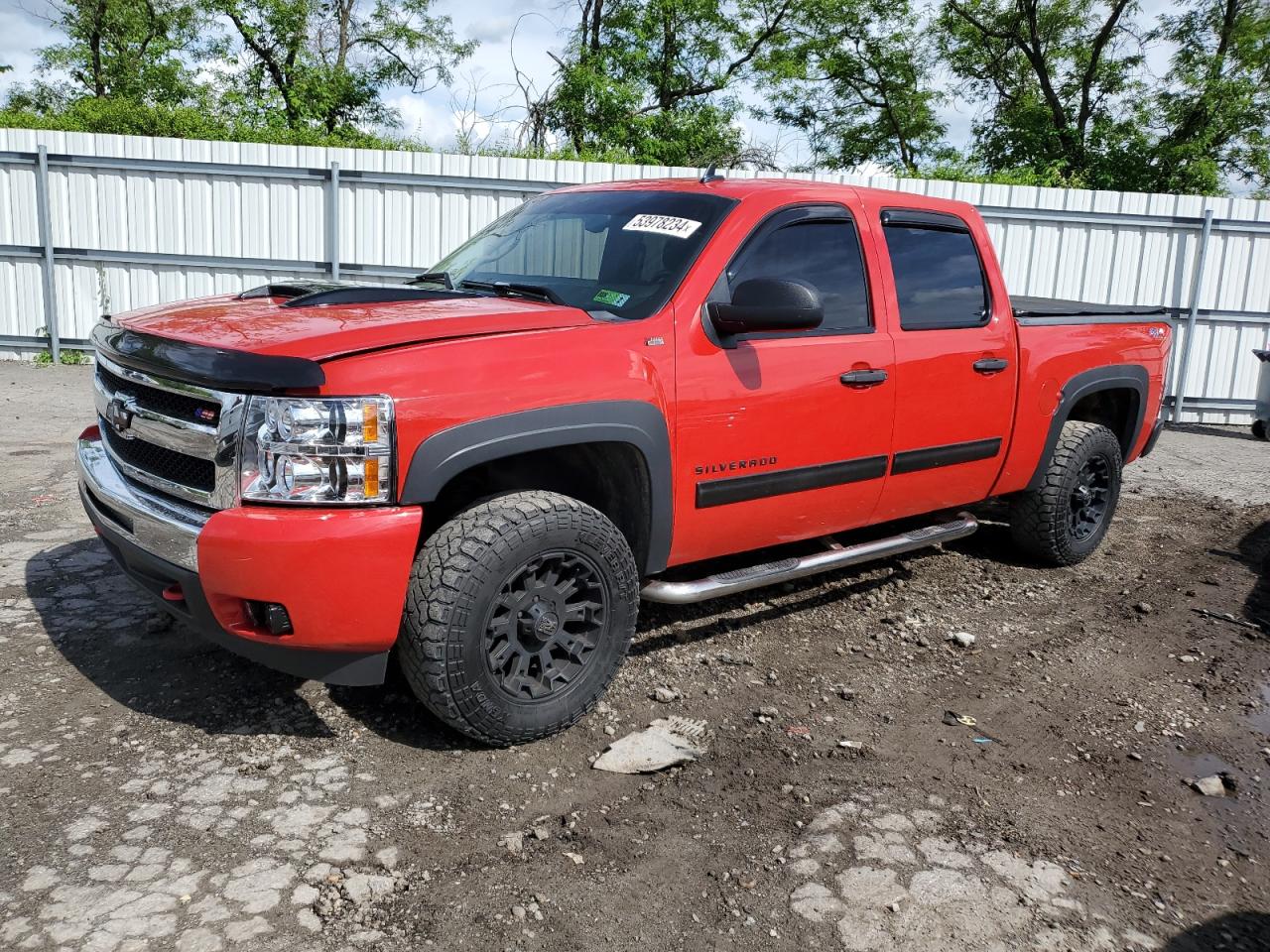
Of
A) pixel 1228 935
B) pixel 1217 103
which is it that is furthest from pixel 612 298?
pixel 1217 103

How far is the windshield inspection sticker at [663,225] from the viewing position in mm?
3840

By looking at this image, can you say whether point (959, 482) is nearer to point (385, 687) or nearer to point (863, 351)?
point (863, 351)

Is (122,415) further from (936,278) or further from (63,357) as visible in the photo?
(63,357)

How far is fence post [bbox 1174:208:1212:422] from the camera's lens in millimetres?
11602

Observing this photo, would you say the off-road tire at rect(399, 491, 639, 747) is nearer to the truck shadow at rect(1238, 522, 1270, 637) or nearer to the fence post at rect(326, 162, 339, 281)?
the truck shadow at rect(1238, 522, 1270, 637)

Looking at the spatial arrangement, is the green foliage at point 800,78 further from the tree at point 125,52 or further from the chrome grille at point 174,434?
the chrome grille at point 174,434

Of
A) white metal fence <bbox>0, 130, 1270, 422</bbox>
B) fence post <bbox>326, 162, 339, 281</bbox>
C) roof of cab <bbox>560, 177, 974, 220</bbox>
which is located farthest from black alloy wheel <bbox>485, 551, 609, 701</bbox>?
fence post <bbox>326, 162, 339, 281</bbox>

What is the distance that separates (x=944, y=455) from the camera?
181 inches

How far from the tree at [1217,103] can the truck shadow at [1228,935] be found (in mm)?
21696

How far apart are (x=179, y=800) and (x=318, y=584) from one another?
785 mm

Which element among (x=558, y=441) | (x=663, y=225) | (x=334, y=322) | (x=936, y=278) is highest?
(x=663, y=225)

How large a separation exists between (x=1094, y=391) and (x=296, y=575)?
14.1ft

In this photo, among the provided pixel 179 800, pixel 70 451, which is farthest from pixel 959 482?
pixel 70 451

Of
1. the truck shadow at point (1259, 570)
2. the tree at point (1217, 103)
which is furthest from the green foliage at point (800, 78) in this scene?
the truck shadow at point (1259, 570)
